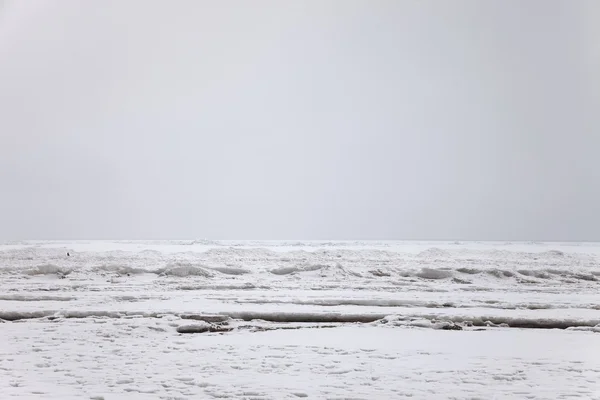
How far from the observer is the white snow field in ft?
18.6

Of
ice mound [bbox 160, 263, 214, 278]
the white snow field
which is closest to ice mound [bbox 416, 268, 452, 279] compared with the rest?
the white snow field

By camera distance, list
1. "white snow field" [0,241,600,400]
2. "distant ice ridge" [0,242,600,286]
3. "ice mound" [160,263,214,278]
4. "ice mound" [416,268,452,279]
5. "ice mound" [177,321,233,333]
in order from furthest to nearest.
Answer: "ice mound" [160,263,214,278] → "ice mound" [416,268,452,279] → "distant ice ridge" [0,242,600,286] → "ice mound" [177,321,233,333] → "white snow field" [0,241,600,400]

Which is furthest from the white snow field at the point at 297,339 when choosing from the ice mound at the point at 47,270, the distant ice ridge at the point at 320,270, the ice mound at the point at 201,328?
the ice mound at the point at 47,270

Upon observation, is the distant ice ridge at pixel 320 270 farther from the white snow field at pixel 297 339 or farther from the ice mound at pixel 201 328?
the ice mound at pixel 201 328

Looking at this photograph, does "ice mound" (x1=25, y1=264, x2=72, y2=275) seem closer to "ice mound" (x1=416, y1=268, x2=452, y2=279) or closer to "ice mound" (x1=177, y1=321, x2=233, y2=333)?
"ice mound" (x1=177, y1=321, x2=233, y2=333)

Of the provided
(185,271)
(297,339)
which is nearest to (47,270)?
(185,271)

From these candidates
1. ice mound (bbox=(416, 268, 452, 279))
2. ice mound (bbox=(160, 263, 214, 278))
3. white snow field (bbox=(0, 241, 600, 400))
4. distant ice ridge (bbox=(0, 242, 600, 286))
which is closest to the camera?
white snow field (bbox=(0, 241, 600, 400))

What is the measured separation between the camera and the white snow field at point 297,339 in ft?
18.6

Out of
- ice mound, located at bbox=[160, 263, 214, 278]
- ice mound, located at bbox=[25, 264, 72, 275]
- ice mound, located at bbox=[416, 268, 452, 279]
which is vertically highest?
ice mound, located at bbox=[416, 268, 452, 279]

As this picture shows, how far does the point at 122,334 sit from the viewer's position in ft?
28.1

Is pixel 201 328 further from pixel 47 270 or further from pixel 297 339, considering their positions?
pixel 47 270

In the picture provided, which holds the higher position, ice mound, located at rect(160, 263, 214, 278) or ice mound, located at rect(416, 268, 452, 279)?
ice mound, located at rect(416, 268, 452, 279)

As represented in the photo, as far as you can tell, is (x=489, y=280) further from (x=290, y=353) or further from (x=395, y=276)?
(x=290, y=353)

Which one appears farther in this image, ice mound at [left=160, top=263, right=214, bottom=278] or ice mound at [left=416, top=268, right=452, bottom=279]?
ice mound at [left=160, top=263, right=214, bottom=278]
